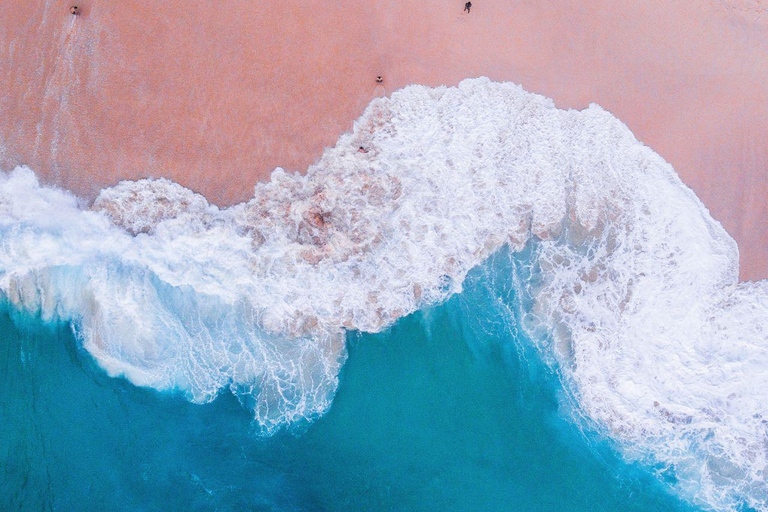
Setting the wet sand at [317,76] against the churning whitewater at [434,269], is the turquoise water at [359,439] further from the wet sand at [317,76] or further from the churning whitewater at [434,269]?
the wet sand at [317,76]

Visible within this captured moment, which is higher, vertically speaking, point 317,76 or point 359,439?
→ point 317,76

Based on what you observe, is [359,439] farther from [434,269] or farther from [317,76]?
[317,76]

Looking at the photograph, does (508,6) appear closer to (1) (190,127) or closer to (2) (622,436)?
(1) (190,127)

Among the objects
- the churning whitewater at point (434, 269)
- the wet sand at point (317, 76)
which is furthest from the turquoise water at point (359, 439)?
the wet sand at point (317, 76)

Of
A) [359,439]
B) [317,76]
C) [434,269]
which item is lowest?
[359,439]

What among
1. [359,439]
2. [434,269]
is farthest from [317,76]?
[359,439]

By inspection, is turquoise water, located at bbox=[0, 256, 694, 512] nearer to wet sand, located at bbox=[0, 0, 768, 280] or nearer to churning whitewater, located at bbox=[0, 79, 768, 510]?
churning whitewater, located at bbox=[0, 79, 768, 510]
